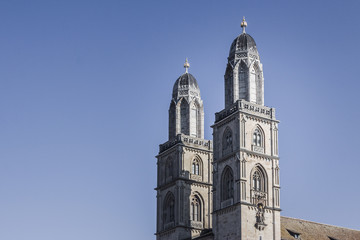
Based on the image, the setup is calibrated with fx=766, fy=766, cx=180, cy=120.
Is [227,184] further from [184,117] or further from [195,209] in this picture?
[184,117]

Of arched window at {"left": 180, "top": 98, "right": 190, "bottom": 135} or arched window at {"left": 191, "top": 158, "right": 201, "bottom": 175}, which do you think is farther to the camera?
arched window at {"left": 180, "top": 98, "right": 190, "bottom": 135}

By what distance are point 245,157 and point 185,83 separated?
21.8 meters

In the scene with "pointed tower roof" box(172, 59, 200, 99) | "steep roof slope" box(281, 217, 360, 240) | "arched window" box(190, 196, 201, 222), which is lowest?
"steep roof slope" box(281, 217, 360, 240)

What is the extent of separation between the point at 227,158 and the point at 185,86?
19.0 m

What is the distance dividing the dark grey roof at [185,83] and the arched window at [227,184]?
63.6 feet

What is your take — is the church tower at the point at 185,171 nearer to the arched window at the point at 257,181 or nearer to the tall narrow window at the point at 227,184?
the tall narrow window at the point at 227,184

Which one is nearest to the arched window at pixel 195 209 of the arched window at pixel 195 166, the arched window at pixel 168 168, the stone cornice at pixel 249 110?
the arched window at pixel 195 166

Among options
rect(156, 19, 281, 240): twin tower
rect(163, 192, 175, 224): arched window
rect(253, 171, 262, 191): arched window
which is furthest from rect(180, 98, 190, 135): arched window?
rect(253, 171, 262, 191): arched window

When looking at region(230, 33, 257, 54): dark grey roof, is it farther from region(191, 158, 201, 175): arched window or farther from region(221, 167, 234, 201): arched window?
region(191, 158, 201, 175): arched window

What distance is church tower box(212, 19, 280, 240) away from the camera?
87.2m

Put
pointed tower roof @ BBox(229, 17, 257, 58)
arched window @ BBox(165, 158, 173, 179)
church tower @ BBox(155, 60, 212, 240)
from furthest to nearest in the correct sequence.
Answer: arched window @ BBox(165, 158, 173, 179) → church tower @ BBox(155, 60, 212, 240) → pointed tower roof @ BBox(229, 17, 257, 58)

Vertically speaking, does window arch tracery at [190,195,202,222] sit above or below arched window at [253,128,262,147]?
below

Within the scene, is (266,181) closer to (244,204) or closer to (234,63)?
(244,204)

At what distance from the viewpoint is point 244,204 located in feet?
284
